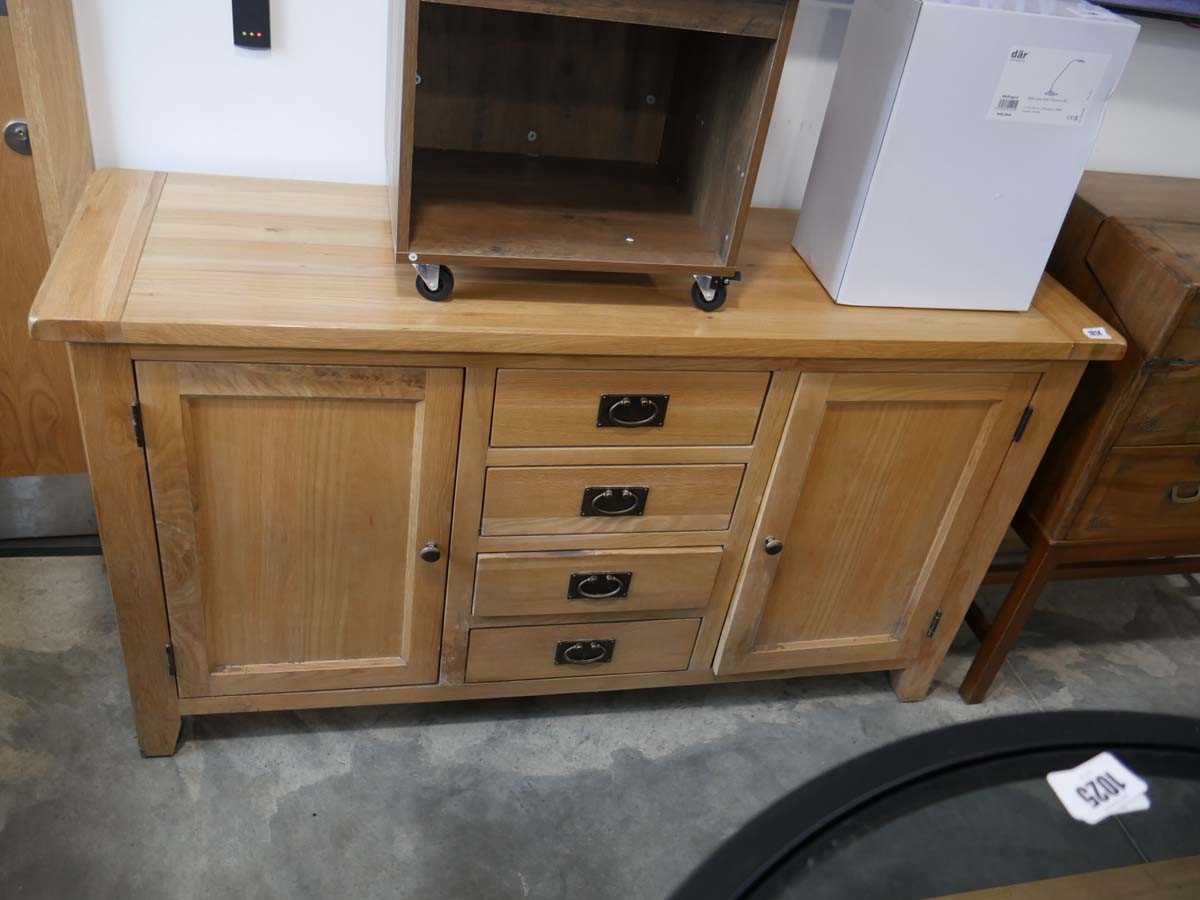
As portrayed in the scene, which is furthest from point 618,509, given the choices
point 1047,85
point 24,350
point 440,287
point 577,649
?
point 24,350

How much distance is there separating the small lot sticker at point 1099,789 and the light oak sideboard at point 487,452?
1.95ft

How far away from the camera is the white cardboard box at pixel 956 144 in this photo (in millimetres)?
1369

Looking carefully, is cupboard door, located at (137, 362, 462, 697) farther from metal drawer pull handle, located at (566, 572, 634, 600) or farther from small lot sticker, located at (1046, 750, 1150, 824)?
small lot sticker, located at (1046, 750, 1150, 824)

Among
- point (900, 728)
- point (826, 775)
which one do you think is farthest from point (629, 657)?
point (826, 775)

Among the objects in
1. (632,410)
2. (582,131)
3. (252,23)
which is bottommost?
(632,410)

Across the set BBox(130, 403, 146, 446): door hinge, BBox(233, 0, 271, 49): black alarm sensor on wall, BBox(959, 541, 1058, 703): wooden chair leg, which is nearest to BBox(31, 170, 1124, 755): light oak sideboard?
BBox(130, 403, 146, 446): door hinge

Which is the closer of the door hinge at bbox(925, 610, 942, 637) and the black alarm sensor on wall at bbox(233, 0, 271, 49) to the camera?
the black alarm sensor on wall at bbox(233, 0, 271, 49)

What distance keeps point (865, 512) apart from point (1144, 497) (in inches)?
20.6

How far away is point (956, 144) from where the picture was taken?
1.44m

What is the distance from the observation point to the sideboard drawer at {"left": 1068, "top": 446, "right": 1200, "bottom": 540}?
5.73ft

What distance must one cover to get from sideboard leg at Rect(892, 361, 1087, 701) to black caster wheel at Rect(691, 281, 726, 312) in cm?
55

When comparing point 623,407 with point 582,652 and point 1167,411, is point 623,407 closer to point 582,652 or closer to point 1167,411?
point 582,652

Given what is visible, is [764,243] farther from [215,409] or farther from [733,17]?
[215,409]

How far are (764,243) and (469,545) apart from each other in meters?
0.71
